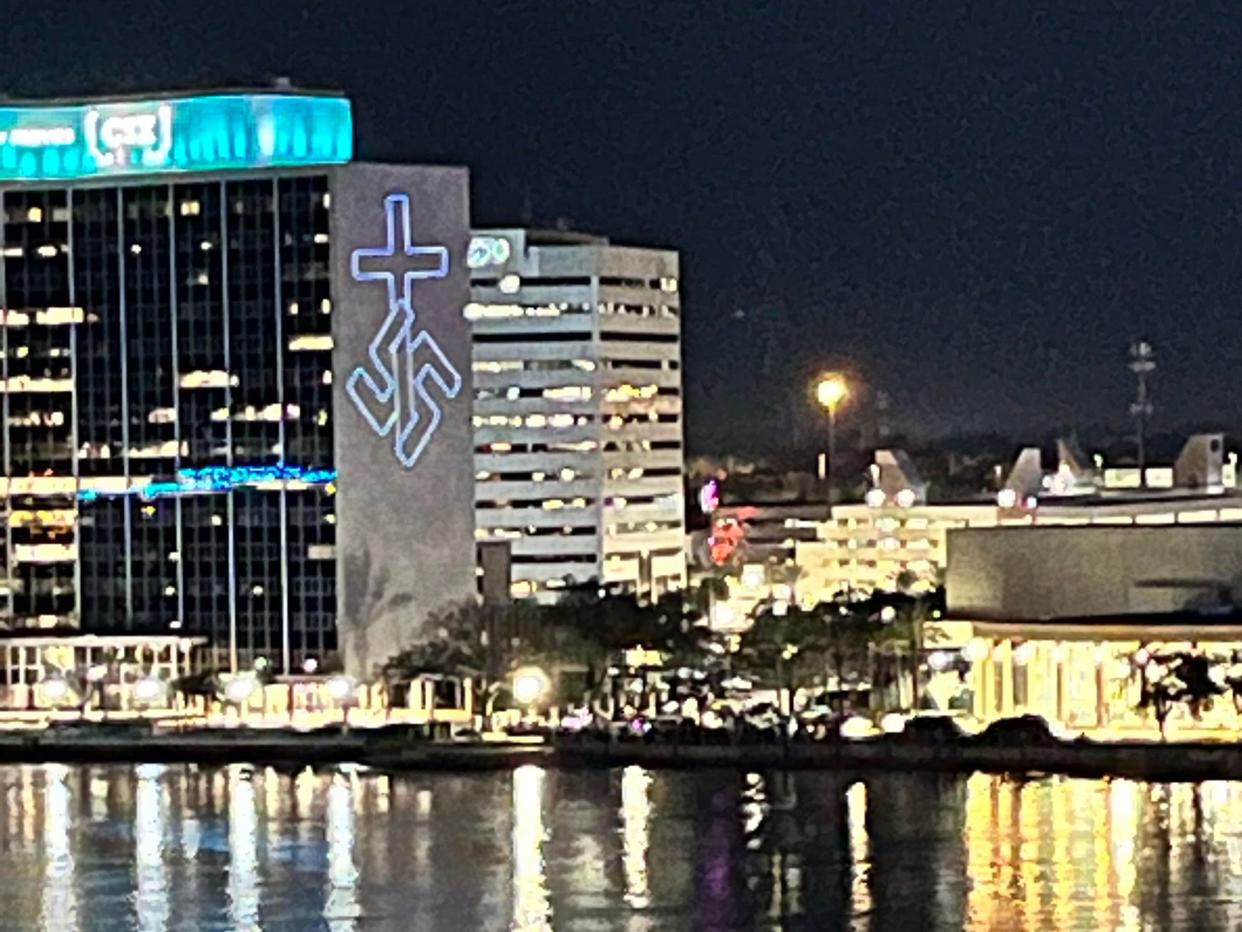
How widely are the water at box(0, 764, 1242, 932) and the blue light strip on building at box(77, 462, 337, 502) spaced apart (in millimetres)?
13105

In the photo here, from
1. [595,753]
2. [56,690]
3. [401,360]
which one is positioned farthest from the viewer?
[401,360]

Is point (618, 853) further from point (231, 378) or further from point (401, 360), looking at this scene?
point (231, 378)

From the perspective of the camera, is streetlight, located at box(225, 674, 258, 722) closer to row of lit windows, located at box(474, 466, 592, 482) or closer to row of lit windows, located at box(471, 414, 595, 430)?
row of lit windows, located at box(474, 466, 592, 482)

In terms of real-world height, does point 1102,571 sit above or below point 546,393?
below

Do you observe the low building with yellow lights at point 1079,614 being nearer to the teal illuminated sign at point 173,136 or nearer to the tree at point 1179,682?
the tree at point 1179,682

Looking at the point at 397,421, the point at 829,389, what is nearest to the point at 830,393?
the point at 829,389

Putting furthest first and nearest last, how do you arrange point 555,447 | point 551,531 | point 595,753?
1. point 555,447
2. point 551,531
3. point 595,753

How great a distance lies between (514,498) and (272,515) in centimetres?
1809

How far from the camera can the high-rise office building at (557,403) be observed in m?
73.3

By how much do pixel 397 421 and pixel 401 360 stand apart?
34.2 inches

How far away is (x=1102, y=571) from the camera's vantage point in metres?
48.9

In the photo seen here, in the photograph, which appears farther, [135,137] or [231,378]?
[231,378]

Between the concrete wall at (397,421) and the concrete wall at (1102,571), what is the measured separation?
9.30 meters

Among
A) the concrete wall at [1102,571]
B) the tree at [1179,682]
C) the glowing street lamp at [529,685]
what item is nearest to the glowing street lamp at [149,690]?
the glowing street lamp at [529,685]
